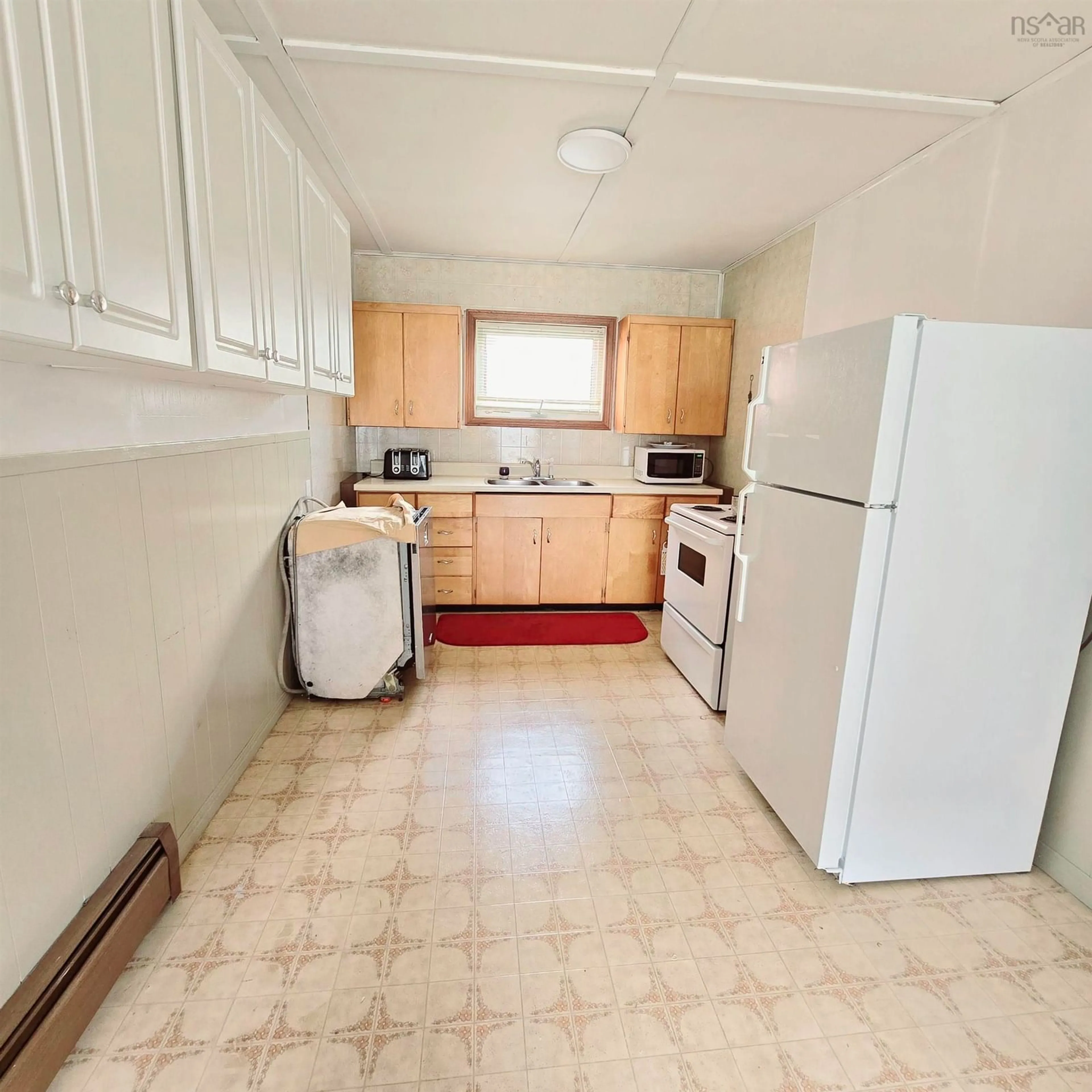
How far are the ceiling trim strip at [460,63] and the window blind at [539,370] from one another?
8.00 ft

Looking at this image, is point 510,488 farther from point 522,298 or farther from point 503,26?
point 503,26

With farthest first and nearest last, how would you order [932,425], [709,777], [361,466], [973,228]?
[361,466] < [709,777] < [973,228] < [932,425]

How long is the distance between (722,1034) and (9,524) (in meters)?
1.86

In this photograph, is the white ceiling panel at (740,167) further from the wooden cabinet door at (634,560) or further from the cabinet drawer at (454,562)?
the cabinet drawer at (454,562)

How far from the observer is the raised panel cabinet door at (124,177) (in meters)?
1.00

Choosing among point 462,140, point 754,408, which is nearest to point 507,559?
point 754,408

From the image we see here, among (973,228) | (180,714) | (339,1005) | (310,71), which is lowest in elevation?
(339,1005)

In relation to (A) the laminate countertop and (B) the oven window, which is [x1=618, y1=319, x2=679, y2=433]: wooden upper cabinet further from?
(B) the oven window

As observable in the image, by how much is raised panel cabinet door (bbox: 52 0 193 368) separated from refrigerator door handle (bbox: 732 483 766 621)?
1842mm

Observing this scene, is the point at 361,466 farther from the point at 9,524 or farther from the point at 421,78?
the point at 9,524

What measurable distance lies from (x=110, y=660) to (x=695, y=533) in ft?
7.98

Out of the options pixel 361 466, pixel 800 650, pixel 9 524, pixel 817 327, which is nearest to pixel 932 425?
pixel 800 650

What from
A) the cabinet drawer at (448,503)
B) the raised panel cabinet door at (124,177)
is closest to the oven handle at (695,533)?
the cabinet drawer at (448,503)

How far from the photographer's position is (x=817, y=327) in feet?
10.3
